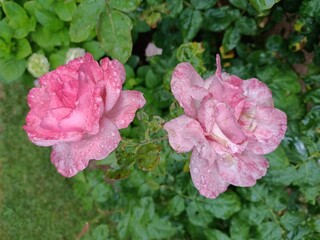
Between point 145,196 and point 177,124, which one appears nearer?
point 177,124

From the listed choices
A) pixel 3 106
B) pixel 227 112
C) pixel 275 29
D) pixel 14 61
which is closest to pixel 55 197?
pixel 3 106

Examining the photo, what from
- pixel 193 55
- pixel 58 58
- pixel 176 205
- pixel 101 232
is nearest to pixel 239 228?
pixel 176 205

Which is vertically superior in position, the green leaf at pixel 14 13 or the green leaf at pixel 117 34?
the green leaf at pixel 117 34

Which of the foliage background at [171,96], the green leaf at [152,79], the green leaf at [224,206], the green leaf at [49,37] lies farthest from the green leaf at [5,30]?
the green leaf at [224,206]

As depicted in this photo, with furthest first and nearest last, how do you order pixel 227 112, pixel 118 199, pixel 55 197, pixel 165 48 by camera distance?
pixel 55 197 < pixel 165 48 < pixel 118 199 < pixel 227 112

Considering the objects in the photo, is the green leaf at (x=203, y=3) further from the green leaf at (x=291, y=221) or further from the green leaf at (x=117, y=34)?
the green leaf at (x=291, y=221)

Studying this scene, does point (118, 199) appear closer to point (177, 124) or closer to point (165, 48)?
point (165, 48)

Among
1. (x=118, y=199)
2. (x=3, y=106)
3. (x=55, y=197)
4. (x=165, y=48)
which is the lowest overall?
(x=55, y=197)
